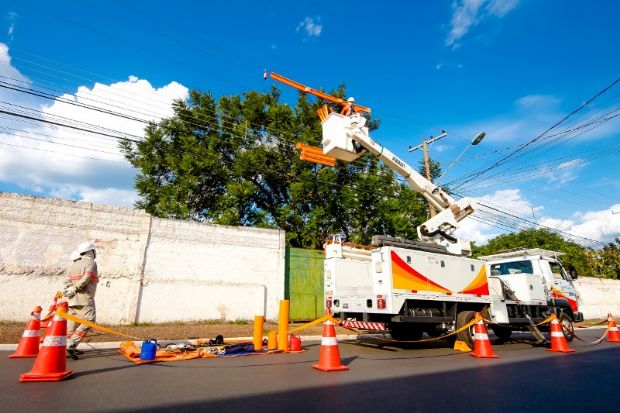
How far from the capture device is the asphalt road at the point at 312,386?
3516 millimetres

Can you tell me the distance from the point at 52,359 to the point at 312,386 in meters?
3.12

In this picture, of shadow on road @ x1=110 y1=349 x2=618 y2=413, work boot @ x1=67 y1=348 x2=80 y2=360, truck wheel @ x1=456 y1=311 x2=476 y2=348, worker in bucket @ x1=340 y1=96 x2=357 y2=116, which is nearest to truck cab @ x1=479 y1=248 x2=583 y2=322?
truck wheel @ x1=456 y1=311 x2=476 y2=348

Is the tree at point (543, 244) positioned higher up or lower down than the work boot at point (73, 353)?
higher up

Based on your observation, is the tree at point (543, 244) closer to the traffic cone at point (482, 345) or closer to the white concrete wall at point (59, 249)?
the traffic cone at point (482, 345)

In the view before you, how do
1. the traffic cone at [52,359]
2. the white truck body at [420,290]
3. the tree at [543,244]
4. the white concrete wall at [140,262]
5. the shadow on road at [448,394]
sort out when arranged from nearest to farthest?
the shadow on road at [448,394] < the traffic cone at [52,359] < the white truck body at [420,290] < the white concrete wall at [140,262] < the tree at [543,244]

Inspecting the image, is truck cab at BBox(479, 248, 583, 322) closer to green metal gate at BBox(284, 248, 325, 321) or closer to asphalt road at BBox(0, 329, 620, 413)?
asphalt road at BBox(0, 329, 620, 413)

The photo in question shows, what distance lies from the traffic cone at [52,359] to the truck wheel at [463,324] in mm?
7376

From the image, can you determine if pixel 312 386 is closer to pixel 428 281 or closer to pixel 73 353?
pixel 73 353

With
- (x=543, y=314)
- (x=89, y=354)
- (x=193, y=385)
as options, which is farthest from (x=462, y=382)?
(x=543, y=314)

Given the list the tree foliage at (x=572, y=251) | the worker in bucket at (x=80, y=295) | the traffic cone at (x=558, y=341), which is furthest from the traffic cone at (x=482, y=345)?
the tree foliage at (x=572, y=251)

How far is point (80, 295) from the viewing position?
6.27 meters

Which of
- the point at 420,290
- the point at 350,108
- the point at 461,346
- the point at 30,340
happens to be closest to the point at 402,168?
the point at 350,108

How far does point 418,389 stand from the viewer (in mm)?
4305

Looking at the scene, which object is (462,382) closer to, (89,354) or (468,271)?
(468,271)
